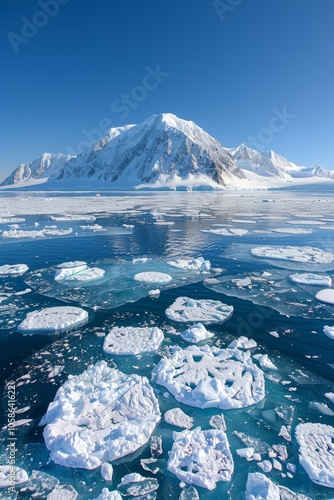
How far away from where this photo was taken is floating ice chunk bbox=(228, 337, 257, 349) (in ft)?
24.2

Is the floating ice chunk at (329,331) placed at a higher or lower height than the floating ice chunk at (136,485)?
higher

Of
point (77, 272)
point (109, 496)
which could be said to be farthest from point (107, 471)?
point (77, 272)

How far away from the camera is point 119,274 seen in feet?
42.4

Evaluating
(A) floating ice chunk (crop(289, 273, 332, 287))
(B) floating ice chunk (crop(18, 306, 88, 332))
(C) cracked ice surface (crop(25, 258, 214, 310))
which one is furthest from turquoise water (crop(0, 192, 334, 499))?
(A) floating ice chunk (crop(289, 273, 332, 287))

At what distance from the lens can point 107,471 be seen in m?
4.26

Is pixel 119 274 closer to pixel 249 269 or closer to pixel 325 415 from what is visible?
pixel 249 269

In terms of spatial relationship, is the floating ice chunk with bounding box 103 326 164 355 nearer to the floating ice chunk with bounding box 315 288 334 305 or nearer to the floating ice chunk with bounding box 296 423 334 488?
the floating ice chunk with bounding box 296 423 334 488

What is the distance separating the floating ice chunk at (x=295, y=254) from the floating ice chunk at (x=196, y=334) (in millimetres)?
9092

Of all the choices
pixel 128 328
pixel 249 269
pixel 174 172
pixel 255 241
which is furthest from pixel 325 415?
pixel 174 172

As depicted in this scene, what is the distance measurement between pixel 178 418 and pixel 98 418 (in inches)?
57.6

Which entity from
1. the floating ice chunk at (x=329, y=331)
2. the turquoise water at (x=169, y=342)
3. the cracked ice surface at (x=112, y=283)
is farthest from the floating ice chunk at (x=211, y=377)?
the cracked ice surface at (x=112, y=283)

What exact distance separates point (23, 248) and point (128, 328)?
1319 cm

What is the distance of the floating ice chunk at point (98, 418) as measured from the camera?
454cm

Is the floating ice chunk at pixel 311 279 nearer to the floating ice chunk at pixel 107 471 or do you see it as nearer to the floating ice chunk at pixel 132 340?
the floating ice chunk at pixel 132 340
